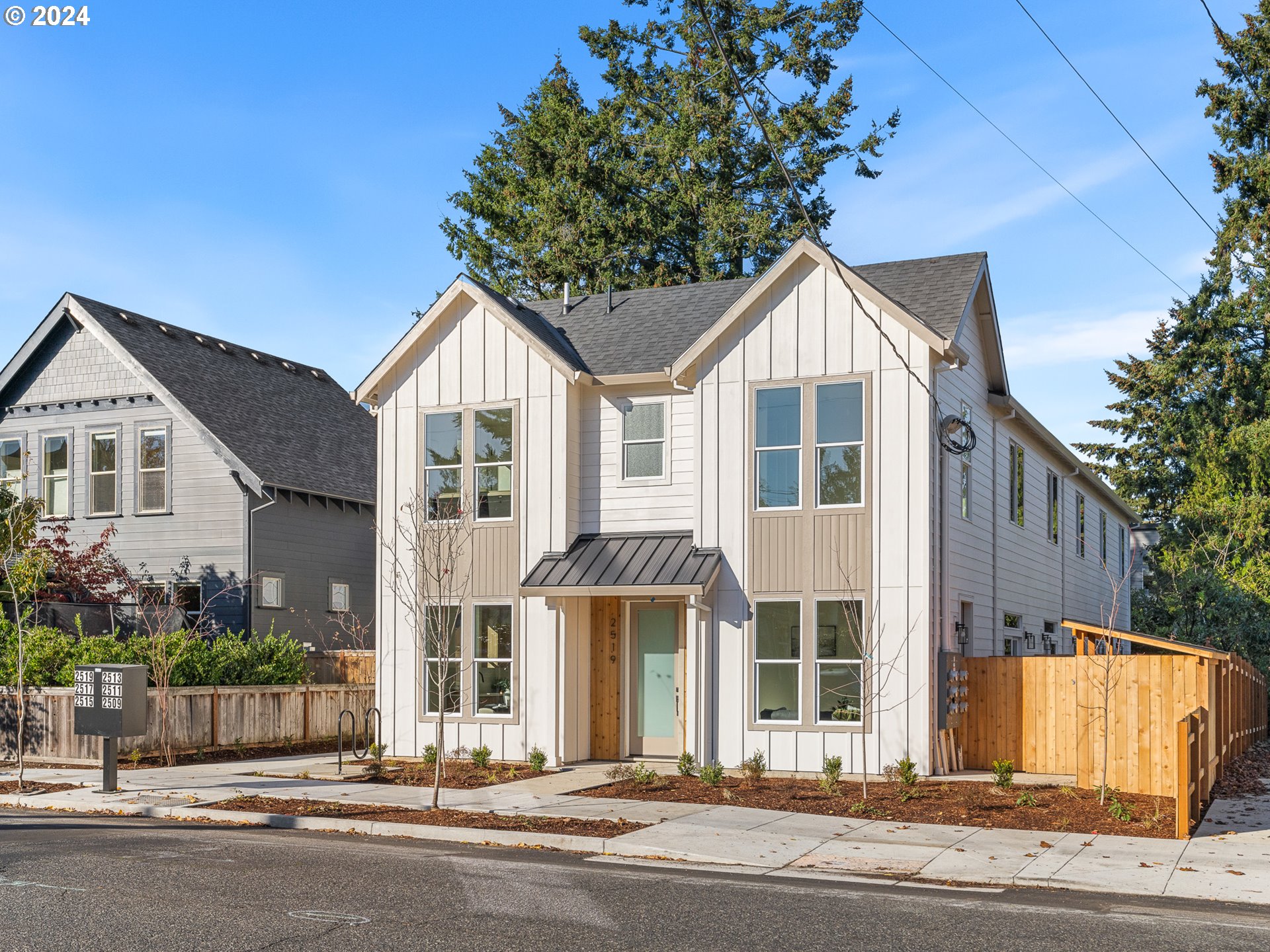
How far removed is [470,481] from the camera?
2069cm

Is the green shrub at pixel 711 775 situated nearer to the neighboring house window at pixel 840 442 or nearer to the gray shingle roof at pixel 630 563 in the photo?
the gray shingle roof at pixel 630 563

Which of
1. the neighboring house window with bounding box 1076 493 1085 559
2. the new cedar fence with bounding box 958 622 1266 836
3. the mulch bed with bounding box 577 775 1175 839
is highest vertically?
the neighboring house window with bounding box 1076 493 1085 559

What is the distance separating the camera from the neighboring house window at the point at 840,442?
1834cm

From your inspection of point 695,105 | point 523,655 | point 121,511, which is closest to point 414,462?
point 523,655

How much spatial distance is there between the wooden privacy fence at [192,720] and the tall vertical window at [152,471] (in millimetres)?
6298

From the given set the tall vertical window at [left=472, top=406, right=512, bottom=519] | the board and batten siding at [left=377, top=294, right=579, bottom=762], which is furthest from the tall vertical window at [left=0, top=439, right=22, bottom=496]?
the tall vertical window at [left=472, top=406, right=512, bottom=519]

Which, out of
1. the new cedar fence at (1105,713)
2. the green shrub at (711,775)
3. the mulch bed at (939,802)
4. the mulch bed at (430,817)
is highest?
the new cedar fence at (1105,713)

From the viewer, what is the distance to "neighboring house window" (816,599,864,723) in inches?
709

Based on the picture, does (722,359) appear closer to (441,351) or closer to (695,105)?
(441,351)

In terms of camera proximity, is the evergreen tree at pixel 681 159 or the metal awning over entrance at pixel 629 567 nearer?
the metal awning over entrance at pixel 629 567

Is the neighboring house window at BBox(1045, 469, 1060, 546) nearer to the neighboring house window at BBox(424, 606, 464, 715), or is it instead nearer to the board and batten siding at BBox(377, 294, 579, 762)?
the board and batten siding at BBox(377, 294, 579, 762)

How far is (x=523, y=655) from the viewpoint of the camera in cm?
1986

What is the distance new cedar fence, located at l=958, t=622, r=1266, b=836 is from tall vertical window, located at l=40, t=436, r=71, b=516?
761 inches

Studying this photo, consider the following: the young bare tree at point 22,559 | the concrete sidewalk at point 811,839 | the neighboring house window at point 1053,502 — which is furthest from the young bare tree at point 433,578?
the neighboring house window at point 1053,502
